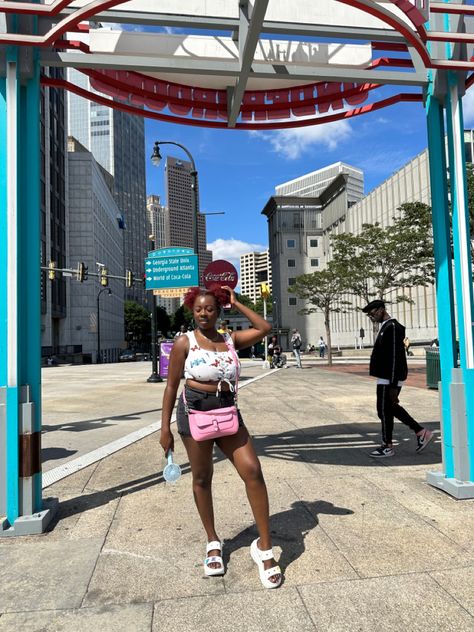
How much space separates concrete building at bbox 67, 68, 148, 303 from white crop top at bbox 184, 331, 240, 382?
397 ft

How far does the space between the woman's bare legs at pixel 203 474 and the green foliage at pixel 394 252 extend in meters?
19.1

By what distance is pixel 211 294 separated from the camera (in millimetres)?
3223

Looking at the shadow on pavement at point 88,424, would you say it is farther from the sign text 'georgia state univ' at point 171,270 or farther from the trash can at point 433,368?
the sign text 'georgia state univ' at point 171,270

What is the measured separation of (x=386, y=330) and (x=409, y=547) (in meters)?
2.93

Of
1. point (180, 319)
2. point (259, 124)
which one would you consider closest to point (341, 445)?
point (259, 124)

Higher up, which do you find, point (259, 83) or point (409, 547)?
point (259, 83)

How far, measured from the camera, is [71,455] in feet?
20.9

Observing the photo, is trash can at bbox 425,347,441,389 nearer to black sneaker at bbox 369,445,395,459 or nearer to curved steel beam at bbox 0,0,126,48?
black sneaker at bbox 369,445,395,459

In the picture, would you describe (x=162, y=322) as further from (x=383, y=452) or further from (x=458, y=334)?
(x=458, y=334)

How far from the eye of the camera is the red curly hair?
3238mm

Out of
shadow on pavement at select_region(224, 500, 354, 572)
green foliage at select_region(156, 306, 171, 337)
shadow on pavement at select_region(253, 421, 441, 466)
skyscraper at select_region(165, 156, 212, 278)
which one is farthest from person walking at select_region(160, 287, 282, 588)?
green foliage at select_region(156, 306, 171, 337)

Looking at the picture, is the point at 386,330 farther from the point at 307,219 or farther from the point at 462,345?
the point at 307,219

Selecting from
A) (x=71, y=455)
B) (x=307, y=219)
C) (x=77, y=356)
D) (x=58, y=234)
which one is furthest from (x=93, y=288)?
(x=71, y=455)

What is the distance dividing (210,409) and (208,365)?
28cm
